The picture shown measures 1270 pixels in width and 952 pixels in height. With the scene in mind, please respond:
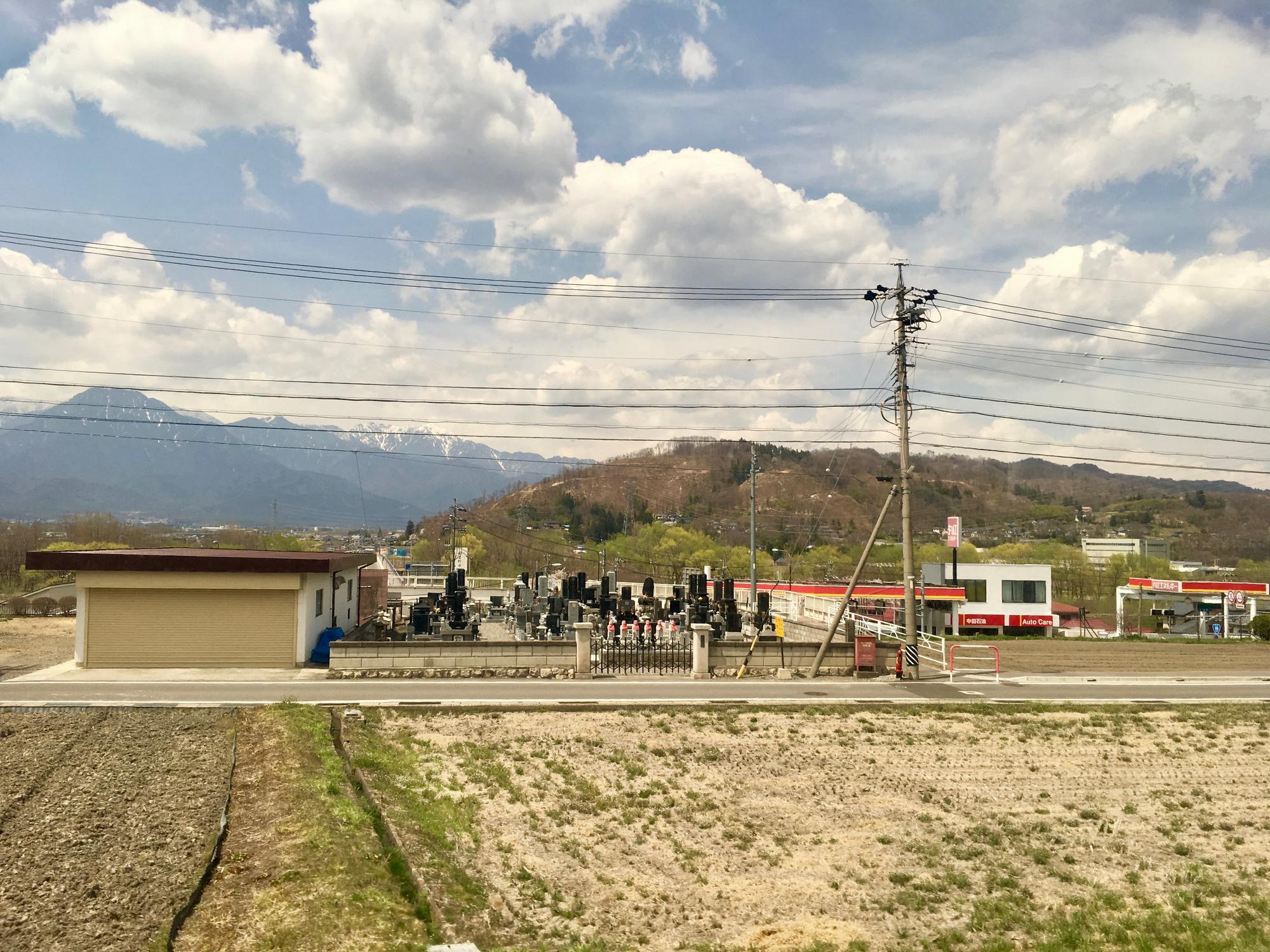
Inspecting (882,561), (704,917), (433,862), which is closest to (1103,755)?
(704,917)

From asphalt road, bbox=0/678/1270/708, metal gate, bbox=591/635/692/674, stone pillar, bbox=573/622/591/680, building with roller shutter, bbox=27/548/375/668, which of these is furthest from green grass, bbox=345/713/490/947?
metal gate, bbox=591/635/692/674

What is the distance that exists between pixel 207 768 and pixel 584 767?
20.0 feet

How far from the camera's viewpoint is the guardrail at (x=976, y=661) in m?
26.8

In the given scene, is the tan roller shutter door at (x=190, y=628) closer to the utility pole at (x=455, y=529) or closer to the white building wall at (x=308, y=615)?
the white building wall at (x=308, y=615)

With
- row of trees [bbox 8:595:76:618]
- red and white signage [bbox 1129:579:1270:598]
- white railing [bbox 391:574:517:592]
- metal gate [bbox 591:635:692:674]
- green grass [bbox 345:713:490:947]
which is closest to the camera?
green grass [bbox 345:713:490:947]

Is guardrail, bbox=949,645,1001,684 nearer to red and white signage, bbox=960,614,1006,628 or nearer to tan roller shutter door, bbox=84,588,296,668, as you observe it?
tan roller shutter door, bbox=84,588,296,668

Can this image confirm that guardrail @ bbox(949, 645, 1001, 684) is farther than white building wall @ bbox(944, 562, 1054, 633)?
No

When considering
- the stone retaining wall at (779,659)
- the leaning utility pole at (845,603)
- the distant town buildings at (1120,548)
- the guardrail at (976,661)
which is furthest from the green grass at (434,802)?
the distant town buildings at (1120,548)

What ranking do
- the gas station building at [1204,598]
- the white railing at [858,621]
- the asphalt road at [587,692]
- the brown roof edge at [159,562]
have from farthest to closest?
1. the gas station building at [1204,598]
2. the white railing at [858,621]
3. the brown roof edge at [159,562]
4. the asphalt road at [587,692]

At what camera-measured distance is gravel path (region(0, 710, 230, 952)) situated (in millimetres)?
7496

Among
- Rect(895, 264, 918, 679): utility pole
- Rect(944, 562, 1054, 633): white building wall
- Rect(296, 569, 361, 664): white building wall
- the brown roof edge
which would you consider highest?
Rect(895, 264, 918, 679): utility pole

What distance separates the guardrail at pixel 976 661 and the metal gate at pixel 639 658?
8553 millimetres

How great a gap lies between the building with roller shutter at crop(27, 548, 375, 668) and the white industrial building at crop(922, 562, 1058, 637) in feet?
141

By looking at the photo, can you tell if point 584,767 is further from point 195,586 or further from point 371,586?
point 371,586
